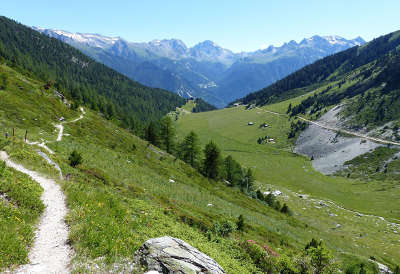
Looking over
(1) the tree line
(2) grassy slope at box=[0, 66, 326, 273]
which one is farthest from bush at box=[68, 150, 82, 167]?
(1) the tree line

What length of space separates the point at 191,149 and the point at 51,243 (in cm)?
6957

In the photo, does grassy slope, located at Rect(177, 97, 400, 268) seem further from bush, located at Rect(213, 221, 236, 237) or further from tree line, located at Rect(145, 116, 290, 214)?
bush, located at Rect(213, 221, 236, 237)

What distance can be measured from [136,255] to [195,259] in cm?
288

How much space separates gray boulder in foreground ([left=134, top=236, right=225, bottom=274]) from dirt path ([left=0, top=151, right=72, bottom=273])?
3023mm

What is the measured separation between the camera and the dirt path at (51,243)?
870 centimetres

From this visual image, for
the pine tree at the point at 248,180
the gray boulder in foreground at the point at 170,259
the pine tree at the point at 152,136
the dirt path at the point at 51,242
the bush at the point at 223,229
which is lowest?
the pine tree at the point at 248,180

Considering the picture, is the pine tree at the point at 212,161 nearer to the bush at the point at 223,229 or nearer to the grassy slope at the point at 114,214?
the grassy slope at the point at 114,214

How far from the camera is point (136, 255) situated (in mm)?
10211

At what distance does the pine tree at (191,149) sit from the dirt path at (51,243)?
63.5 meters

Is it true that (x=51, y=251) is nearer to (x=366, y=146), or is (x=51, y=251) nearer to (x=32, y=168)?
(x=32, y=168)

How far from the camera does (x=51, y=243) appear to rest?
10.2 m

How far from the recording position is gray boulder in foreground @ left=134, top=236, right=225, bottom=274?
381 inches

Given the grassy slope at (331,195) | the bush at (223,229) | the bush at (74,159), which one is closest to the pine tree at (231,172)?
the grassy slope at (331,195)

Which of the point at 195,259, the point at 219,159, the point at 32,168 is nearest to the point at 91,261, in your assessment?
the point at 195,259
